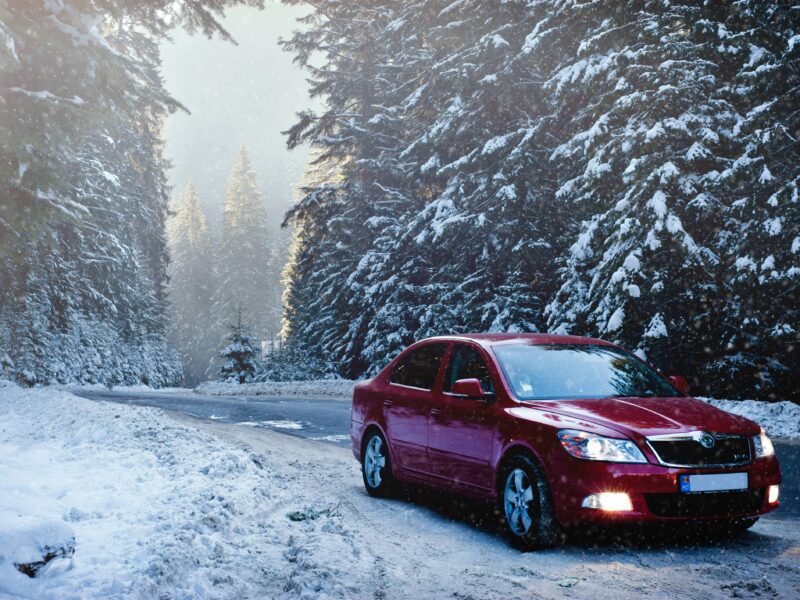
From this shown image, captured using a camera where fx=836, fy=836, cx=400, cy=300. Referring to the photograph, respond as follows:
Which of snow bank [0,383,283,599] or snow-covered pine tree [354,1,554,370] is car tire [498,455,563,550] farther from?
snow-covered pine tree [354,1,554,370]

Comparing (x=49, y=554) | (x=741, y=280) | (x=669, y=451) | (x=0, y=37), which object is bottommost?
(x=49, y=554)

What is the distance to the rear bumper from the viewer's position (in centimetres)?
586

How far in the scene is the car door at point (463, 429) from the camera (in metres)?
6.90

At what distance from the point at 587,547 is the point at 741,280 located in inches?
460

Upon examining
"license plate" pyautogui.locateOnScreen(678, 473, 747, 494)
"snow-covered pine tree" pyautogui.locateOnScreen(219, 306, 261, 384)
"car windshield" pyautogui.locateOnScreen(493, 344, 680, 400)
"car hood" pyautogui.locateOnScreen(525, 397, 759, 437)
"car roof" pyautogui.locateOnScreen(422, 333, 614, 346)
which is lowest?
"license plate" pyautogui.locateOnScreen(678, 473, 747, 494)

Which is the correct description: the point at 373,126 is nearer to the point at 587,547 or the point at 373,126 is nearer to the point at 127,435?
the point at 127,435

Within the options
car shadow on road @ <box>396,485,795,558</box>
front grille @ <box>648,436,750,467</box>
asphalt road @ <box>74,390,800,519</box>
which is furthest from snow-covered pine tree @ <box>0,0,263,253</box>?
front grille @ <box>648,436,750,467</box>

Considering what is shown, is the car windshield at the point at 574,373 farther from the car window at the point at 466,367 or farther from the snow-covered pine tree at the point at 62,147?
the snow-covered pine tree at the point at 62,147

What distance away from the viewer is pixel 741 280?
54.1 ft

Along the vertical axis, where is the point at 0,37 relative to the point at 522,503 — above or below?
above

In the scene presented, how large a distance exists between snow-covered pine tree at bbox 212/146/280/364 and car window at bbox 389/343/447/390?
77.7 metres

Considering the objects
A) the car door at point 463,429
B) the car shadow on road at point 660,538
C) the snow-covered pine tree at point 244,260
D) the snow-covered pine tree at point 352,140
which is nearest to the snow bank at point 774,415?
the car shadow on road at point 660,538

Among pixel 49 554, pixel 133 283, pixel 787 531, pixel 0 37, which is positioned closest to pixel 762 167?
pixel 787 531

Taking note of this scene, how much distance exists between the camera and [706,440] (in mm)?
6020
